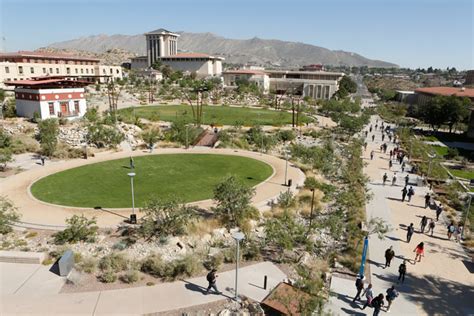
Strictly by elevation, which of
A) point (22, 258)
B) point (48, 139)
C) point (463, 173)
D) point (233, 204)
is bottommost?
point (463, 173)

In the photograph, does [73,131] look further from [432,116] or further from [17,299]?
→ [432,116]

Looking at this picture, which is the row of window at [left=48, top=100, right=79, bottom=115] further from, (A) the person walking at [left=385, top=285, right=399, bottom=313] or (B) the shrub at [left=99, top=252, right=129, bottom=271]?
(A) the person walking at [left=385, top=285, right=399, bottom=313]

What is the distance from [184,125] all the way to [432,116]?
46.0m

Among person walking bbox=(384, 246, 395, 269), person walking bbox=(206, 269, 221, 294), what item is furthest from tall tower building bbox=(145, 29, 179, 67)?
person walking bbox=(206, 269, 221, 294)

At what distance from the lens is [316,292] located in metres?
13.2

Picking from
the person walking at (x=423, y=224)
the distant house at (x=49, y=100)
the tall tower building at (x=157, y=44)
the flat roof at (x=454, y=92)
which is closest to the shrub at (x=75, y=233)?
the person walking at (x=423, y=224)

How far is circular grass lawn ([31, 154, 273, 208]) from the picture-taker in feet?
76.8

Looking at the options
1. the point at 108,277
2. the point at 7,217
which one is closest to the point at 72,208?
the point at 7,217

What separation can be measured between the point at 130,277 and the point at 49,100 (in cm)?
3550

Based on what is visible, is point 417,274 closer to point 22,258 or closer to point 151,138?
point 22,258

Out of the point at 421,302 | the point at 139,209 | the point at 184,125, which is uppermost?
the point at 184,125

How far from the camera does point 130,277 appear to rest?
49.2 feet

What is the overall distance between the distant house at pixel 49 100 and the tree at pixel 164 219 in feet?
103

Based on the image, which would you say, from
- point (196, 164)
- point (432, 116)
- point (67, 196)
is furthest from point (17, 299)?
point (432, 116)
